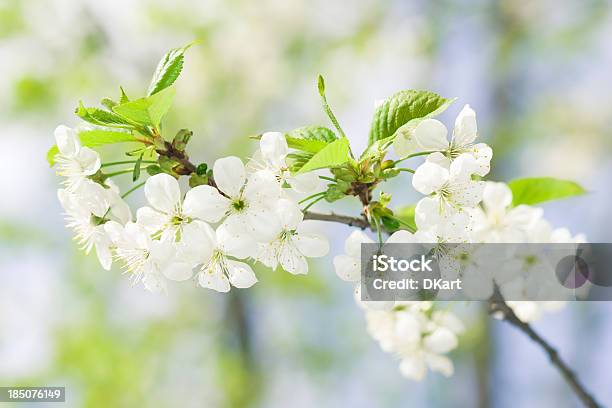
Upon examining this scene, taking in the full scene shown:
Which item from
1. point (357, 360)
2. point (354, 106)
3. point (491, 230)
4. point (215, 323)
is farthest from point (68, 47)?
point (491, 230)

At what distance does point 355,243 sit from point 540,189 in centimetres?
31

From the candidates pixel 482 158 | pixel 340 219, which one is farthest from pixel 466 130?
pixel 340 219

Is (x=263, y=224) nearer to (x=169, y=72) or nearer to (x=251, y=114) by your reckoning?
(x=169, y=72)

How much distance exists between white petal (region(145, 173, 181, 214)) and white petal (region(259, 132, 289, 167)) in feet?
0.32

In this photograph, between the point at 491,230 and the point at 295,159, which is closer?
the point at 295,159

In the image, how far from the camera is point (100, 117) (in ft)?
2.05

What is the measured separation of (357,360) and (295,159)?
4.21m

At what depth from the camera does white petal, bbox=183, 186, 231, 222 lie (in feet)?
2.03

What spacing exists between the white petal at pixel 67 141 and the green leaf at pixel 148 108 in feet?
0.27

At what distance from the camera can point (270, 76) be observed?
3852 mm

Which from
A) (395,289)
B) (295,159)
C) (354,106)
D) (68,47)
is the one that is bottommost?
(395,289)

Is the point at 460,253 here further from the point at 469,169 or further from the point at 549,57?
the point at 549,57

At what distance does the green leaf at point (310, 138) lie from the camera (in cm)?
61

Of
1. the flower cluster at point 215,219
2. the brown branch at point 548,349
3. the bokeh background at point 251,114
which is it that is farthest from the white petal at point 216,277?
the bokeh background at point 251,114
